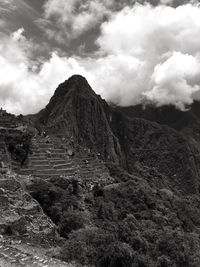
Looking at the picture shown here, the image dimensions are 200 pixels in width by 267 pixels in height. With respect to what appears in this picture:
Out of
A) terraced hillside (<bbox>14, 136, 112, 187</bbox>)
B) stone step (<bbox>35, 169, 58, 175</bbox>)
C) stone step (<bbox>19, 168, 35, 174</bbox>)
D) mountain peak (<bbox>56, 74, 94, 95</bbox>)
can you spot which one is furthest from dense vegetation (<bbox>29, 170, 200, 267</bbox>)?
mountain peak (<bbox>56, 74, 94, 95</bbox>)

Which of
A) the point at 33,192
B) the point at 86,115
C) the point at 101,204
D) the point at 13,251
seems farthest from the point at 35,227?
the point at 86,115

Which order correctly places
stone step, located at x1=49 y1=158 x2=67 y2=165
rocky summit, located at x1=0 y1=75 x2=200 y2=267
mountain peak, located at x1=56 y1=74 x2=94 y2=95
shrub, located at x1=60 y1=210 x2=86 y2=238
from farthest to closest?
1. mountain peak, located at x1=56 y1=74 x2=94 y2=95
2. stone step, located at x1=49 y1=158 x2=67 y2=165
3. shrub, located at x1=60 y1=210 x2=86 y2=238
4. rocky summit, located at x1=0 y1=75 x2=200 y2=267

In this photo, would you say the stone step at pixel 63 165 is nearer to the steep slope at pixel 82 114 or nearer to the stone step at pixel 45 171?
the stone step at pixel 45 171

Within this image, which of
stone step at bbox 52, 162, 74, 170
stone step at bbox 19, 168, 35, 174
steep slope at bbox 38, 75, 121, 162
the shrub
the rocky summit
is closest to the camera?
the rocky summit

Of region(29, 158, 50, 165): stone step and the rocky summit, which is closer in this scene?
the rocky summit

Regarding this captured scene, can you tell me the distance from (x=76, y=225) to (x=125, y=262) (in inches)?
393

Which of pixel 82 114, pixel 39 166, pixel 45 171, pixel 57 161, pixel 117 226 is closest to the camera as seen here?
pixel 117 226

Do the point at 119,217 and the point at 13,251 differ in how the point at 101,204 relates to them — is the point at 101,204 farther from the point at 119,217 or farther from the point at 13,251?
the point at 13,251

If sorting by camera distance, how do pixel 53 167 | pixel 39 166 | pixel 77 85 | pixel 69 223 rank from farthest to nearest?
pixel 77 85
pixel 53 167
pixel 39 166
pixel 69 223

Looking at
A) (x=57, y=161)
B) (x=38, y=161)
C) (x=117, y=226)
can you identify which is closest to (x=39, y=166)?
(x=38, y=161)

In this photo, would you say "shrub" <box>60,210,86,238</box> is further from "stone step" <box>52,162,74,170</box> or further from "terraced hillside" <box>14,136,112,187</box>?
"stone step" <box>52,162,74,170</box>

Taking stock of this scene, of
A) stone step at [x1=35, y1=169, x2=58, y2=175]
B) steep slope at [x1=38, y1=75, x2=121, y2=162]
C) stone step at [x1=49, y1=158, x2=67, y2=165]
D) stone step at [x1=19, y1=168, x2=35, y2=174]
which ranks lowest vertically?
stone step at [x1=35, y1=169, x2=58, y2=175]

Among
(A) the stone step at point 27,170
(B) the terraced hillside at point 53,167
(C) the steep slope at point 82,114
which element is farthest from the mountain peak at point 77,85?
(A) the stone step at point 27,170

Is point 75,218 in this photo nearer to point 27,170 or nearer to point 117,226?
point 117,226
